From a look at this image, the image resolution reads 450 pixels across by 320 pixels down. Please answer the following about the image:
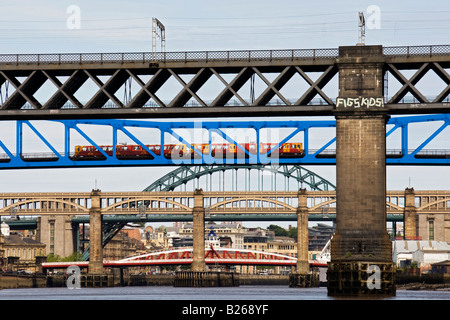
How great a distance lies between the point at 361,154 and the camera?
68938 millimetres

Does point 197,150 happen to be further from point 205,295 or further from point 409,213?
point 409,213

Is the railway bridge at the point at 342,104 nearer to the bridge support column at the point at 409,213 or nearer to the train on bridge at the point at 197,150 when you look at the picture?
the train on bridge at the point at 197,150

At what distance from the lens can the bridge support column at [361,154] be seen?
225 ft

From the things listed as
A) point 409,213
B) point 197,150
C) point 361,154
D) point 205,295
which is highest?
point 197,150

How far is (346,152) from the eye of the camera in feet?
227

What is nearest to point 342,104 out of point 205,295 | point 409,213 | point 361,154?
point 361,154

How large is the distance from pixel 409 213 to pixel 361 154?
129370 millimetres

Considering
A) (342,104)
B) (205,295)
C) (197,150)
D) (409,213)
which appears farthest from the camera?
(409,213)

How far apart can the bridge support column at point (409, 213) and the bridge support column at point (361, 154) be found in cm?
12838

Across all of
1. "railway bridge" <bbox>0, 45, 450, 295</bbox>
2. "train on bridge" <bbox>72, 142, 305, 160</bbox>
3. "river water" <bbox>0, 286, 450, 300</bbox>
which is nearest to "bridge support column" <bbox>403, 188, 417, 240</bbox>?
"train on bridge" <bbox>72, 142, 305, 160</bbox>

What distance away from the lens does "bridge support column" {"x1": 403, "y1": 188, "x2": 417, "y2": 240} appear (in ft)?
640

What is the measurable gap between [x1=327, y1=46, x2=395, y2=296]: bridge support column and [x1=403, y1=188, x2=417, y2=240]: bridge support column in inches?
5054

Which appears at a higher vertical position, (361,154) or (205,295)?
(361,154)

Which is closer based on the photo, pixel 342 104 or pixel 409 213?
pixel 342 104
